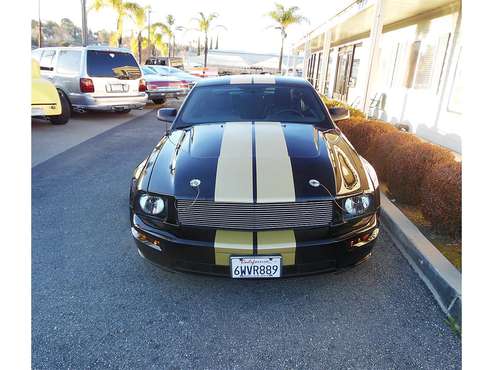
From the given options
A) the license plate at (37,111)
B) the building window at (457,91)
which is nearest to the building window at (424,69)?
the building window at (457,91)

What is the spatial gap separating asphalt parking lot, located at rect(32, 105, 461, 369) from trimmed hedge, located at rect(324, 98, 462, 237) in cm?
56

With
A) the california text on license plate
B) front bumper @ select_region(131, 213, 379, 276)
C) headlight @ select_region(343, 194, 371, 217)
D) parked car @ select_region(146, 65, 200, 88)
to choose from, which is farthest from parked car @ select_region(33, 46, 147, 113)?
headlight @ select_region(343, 194, 371, 217)

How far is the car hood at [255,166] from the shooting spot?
2348 millimetres

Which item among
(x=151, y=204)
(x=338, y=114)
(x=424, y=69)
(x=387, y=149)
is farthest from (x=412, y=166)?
(x=424, y=69)

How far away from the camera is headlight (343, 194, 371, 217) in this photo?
241 cm

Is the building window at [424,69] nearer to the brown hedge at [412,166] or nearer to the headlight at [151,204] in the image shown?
the brown hedge at [412,166]

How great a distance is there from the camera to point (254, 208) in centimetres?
227

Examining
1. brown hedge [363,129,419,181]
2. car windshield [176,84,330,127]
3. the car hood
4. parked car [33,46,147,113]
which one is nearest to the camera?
the car hood

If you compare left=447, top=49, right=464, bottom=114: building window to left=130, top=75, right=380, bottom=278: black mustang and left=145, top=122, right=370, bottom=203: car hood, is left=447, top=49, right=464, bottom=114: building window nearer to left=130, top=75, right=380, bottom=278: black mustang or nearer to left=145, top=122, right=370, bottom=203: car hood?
left=145, top=122, right=370, bottom=203: car hood

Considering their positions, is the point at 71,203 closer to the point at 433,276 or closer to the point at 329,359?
the point at 329,359

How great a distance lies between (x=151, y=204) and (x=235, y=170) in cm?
64

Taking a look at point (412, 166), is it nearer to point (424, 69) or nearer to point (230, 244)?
point (230, 244)

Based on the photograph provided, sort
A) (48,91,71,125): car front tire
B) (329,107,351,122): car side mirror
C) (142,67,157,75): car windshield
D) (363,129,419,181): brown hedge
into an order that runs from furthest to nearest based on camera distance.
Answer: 1. (142,67,157,75): car windshield
2. (48,91,71,125): car front tire
3. (363,129,419,181): brown hedge
4. (329,107,351,122): car side mirror

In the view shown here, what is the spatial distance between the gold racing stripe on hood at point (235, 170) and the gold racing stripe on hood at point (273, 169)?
0.22ft
